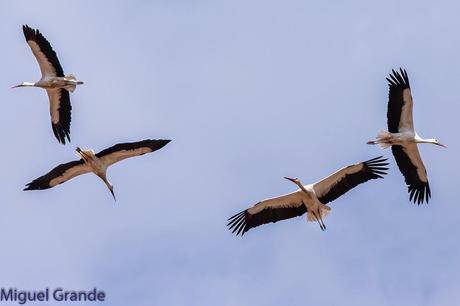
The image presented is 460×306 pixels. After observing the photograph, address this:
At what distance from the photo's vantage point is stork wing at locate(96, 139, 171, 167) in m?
18.9

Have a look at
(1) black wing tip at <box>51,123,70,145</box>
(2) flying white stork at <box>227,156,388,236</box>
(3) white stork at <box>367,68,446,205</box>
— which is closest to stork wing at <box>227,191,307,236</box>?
(2) flying white stork at <box>227,156,388,236</box>

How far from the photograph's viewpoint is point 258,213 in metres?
20.0

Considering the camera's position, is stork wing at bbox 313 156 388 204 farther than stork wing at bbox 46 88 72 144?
No

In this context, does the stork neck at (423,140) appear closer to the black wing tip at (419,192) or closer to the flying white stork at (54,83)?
the black wing tip at (419,192)

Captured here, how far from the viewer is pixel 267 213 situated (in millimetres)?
19969

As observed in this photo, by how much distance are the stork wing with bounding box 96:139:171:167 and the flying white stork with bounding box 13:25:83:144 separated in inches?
108

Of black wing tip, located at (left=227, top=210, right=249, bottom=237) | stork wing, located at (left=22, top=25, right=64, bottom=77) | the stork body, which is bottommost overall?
black wing tip, located at (left=227, top=210, right=249, bottom=237)

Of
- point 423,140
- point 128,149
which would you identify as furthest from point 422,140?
point 128,149

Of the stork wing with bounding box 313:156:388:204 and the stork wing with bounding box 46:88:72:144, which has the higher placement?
the stork wing with bounding box 46:88:72:144

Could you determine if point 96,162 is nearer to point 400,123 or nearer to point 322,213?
point 322,213

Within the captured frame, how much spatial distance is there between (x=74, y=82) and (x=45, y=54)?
0.98m

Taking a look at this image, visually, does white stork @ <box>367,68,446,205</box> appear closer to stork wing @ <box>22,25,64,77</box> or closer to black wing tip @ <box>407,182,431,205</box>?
black wing tip @ <box>407,182,431,205</box>

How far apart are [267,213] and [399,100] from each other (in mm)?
4038

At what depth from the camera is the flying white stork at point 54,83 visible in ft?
69.5
